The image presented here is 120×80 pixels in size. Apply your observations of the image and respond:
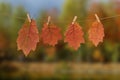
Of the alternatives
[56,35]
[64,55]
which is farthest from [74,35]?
[64,55]

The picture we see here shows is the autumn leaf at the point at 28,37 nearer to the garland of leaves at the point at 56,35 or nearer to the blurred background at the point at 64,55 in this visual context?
the garland of leaves at the point at 56,35

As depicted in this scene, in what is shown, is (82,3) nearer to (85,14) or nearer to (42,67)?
(85,14)

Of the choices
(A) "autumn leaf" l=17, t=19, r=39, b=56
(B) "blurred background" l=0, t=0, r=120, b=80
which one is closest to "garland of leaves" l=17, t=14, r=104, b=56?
(A) "autumn leaf" l=17, t=19, r=39, b=56

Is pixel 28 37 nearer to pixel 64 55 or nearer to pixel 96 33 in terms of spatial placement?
pixel 96 33

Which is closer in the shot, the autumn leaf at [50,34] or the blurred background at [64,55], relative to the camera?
the autumn leaf at [50,34]

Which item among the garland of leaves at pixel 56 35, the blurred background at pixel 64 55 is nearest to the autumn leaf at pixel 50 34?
the garland of leaves at pixel 56 35

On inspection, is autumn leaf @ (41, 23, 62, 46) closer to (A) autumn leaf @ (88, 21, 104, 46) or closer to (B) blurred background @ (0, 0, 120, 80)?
(A) autumn leaf @ (88, 21, 104, 46)

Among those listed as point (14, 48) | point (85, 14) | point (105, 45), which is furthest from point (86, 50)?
point (14, 48)
